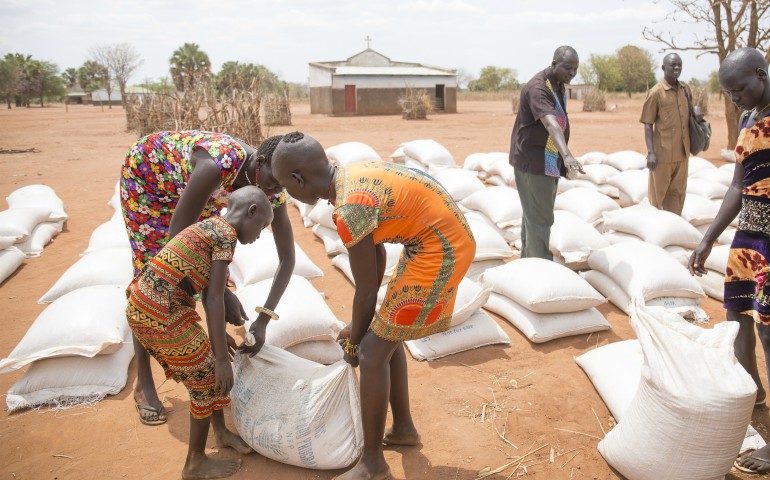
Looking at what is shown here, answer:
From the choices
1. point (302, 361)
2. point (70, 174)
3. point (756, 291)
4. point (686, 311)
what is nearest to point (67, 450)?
point (302, 361)

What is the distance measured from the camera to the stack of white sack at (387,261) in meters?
3.53

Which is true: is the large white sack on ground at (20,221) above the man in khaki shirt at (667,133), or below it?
below

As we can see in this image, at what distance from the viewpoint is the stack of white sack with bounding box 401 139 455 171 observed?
22.2 ft

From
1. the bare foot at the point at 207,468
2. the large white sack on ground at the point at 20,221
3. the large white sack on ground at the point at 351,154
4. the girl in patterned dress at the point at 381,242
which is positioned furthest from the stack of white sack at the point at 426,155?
the bare foot at the point at 207,468

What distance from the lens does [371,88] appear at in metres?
23.3

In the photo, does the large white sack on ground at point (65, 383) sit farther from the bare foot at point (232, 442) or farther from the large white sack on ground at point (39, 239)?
the large white sack on ground at point (39, 239)

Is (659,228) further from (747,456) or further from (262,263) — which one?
(262,263)

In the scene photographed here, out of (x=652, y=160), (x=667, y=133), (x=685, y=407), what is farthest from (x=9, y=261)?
(x=667, y=133)

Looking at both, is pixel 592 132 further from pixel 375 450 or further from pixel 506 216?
pixel 375 450

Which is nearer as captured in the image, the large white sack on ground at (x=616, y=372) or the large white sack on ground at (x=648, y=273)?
the large white sack on ground at (x=616, y=372)

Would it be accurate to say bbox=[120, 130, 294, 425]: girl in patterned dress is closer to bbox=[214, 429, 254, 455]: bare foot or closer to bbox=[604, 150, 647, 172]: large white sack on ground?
bbox=[214, 429, 254, 455]: bare foot

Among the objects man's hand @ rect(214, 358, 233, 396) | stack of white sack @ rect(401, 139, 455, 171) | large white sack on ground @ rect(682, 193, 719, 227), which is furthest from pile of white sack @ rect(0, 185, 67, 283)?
large white sack on ground @ rect(682, 193, 719, 227)

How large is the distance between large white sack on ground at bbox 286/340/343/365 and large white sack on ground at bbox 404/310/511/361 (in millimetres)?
401

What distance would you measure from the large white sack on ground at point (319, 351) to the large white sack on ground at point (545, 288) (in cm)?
108
